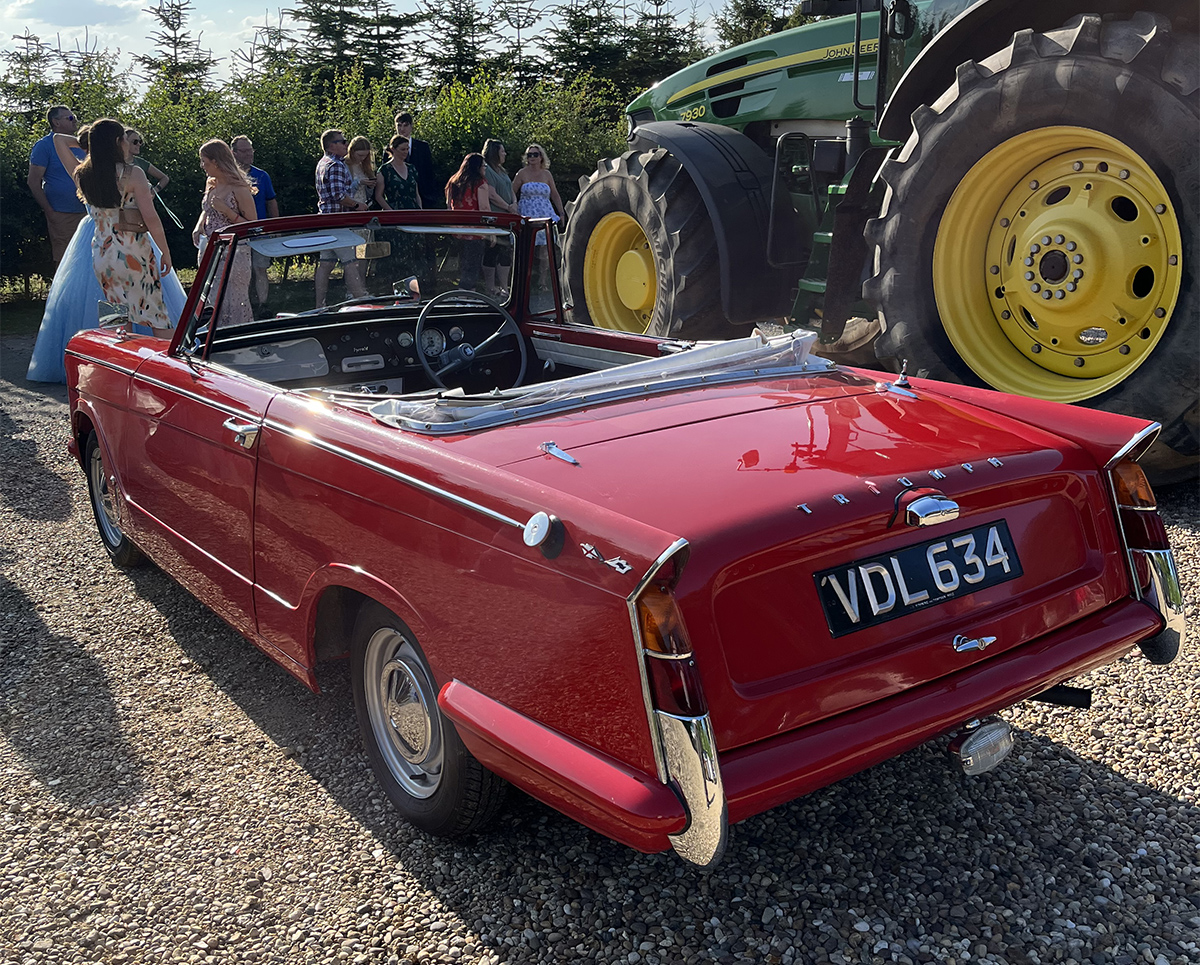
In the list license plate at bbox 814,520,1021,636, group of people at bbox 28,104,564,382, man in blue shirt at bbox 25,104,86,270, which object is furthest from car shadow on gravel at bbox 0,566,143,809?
man in blue shirt at bbox 25,104,86,270

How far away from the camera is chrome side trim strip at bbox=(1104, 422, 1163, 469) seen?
2492mm

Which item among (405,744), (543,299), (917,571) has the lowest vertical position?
(405,744)

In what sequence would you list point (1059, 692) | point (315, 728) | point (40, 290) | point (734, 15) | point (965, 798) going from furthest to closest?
point (734, 15)
point (40, 290)
point (315, 728)
point (965, 798)
point (1059, 692)

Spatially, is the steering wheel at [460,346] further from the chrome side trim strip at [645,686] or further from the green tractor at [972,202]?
the chrome side trim strip at [645,686]

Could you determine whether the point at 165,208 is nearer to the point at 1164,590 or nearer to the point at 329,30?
the point at 1164,590

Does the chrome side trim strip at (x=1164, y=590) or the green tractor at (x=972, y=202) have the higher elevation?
the green tractor at (x=972, y=202)

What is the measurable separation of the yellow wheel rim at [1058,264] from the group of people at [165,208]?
76.8 inches

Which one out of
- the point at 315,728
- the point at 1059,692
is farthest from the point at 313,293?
the point at 1059,692

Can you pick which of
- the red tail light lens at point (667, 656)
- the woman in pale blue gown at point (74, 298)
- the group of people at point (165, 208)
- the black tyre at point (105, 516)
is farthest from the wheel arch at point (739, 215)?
the woman in pale blue gown at point (74, 298)

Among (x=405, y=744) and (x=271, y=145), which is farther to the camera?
(x=271, y=145)

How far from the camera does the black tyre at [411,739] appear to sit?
7.83 ft

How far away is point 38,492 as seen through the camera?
234 inches

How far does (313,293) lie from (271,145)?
1312 cm

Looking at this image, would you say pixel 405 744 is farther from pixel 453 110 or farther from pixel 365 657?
pixel 453 110
